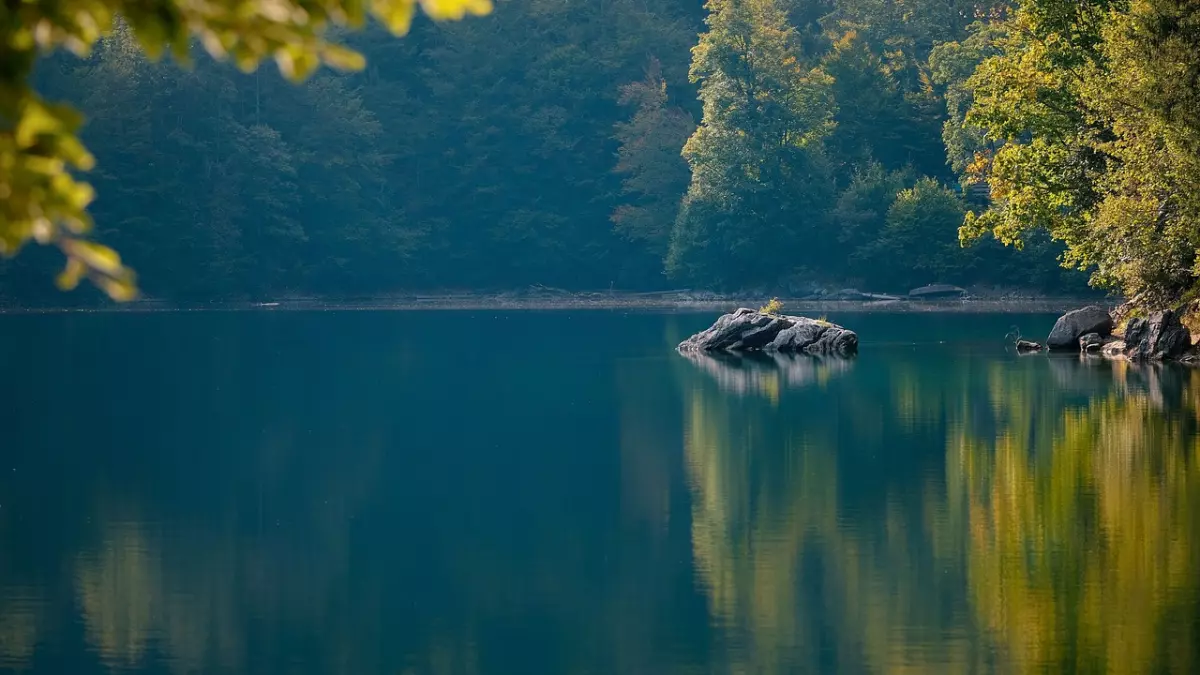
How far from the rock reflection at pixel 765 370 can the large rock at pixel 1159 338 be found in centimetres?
631

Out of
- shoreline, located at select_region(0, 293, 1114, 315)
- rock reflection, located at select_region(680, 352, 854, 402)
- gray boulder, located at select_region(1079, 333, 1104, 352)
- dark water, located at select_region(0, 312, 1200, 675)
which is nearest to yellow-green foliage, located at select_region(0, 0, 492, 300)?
dark water, located at select_region(0, 312, 1200, 675)

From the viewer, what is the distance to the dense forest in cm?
7119

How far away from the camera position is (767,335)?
4188 cm

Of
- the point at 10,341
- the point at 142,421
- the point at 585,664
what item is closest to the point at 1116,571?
the point at 585,664

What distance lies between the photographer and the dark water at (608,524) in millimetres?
11680

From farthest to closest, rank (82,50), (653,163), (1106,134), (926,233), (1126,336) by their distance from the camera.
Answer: (653,163)
(926,233)
(1126,336)
(1106,134)
(82,50)

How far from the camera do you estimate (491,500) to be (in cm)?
1853

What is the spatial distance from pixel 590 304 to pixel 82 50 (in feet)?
236

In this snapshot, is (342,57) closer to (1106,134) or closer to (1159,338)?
(1159,338)

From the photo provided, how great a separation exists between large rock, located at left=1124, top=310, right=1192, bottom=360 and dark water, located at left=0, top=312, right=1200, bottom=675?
266cm

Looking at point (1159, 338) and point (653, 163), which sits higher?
point (653, 163)

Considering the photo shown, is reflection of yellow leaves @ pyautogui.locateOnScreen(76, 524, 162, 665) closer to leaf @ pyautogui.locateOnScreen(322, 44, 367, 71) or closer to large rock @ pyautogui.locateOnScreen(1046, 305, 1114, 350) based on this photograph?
leaf @ pyautogui.locateOnScreen(322, 44, 367, 71)

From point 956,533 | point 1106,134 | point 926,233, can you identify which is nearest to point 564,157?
point 926,233

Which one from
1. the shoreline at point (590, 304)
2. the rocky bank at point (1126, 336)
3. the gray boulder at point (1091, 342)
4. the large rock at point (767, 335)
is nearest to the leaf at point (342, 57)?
the rocky bank at point (1126, 336)
